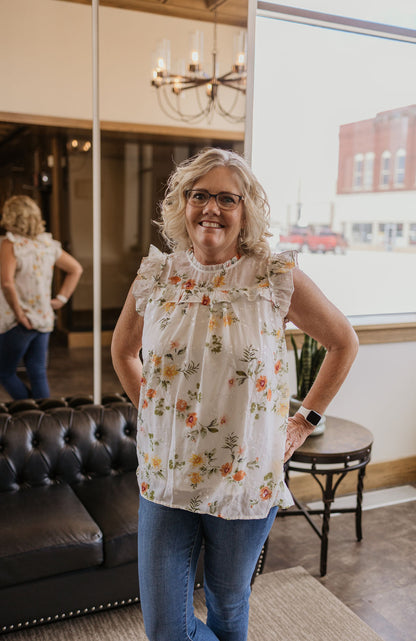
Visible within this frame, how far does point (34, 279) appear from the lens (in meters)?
3.08

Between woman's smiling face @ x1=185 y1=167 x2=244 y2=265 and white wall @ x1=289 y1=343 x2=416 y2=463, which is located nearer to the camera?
woman's smiling face @ x1=185 y1=167 x2=244 y2=265

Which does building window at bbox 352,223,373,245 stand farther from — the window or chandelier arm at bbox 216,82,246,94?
A: chandelier arm at bbox 216,82,246,94

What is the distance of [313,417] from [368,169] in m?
2.19

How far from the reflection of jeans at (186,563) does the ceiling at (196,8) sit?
7.95ft

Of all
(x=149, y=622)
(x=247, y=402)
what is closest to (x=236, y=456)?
(x=247, y=402)

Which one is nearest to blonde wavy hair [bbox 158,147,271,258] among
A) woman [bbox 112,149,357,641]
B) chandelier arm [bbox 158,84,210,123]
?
woman [bbox 112,149,357,641]

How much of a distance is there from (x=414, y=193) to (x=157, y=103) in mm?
1608

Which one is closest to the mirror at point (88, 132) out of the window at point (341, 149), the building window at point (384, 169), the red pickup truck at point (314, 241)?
the window at point (341, 149)

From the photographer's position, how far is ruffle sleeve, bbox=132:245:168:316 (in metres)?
1.51

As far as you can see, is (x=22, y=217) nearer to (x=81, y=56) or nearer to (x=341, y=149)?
(x=81, y=56)

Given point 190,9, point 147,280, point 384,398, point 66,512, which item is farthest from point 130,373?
point 384,398

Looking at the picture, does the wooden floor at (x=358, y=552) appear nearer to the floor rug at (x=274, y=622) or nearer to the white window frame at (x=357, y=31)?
the floor rug at (x=274, y=622)

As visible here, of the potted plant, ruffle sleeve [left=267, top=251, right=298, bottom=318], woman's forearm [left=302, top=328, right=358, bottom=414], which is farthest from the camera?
the potted plant

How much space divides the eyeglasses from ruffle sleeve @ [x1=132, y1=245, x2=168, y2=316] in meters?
0.18
